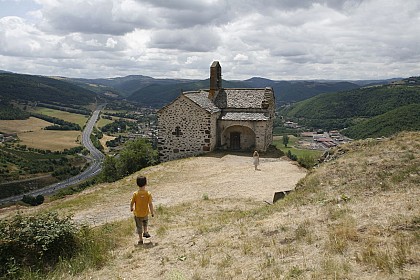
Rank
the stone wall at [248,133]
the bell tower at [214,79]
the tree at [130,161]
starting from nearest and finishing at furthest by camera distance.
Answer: the tree at [130,161], the stone wall at [248,133], the bell tower at [214,79]

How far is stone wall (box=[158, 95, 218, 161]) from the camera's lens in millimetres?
26922

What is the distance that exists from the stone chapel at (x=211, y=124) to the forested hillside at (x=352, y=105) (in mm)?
101089

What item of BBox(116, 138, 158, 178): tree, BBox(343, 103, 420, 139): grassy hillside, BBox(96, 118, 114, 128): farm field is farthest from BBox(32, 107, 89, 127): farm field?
BBox(116, 138, 158, 178): tree

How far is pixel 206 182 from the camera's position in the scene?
1856 centimetres

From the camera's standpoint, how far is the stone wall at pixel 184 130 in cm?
2692

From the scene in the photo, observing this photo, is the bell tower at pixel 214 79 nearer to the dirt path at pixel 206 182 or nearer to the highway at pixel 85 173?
the dirt path at pixel 206 182

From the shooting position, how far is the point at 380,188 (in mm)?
9867

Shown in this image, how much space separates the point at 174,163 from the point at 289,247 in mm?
17372

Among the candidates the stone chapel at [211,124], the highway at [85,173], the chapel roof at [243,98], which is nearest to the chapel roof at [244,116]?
the stone chapel at [211,124]

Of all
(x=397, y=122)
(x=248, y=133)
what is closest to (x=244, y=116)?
(x=248, y=133)

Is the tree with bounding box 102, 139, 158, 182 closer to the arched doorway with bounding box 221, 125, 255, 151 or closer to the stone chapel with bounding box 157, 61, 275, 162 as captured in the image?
the stone chapel with bounding box 157, 61, 275, 162

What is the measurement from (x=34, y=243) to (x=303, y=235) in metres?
6.22

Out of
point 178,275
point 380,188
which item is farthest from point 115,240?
point 380,188

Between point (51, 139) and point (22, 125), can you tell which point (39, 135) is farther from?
point (22, 125)
